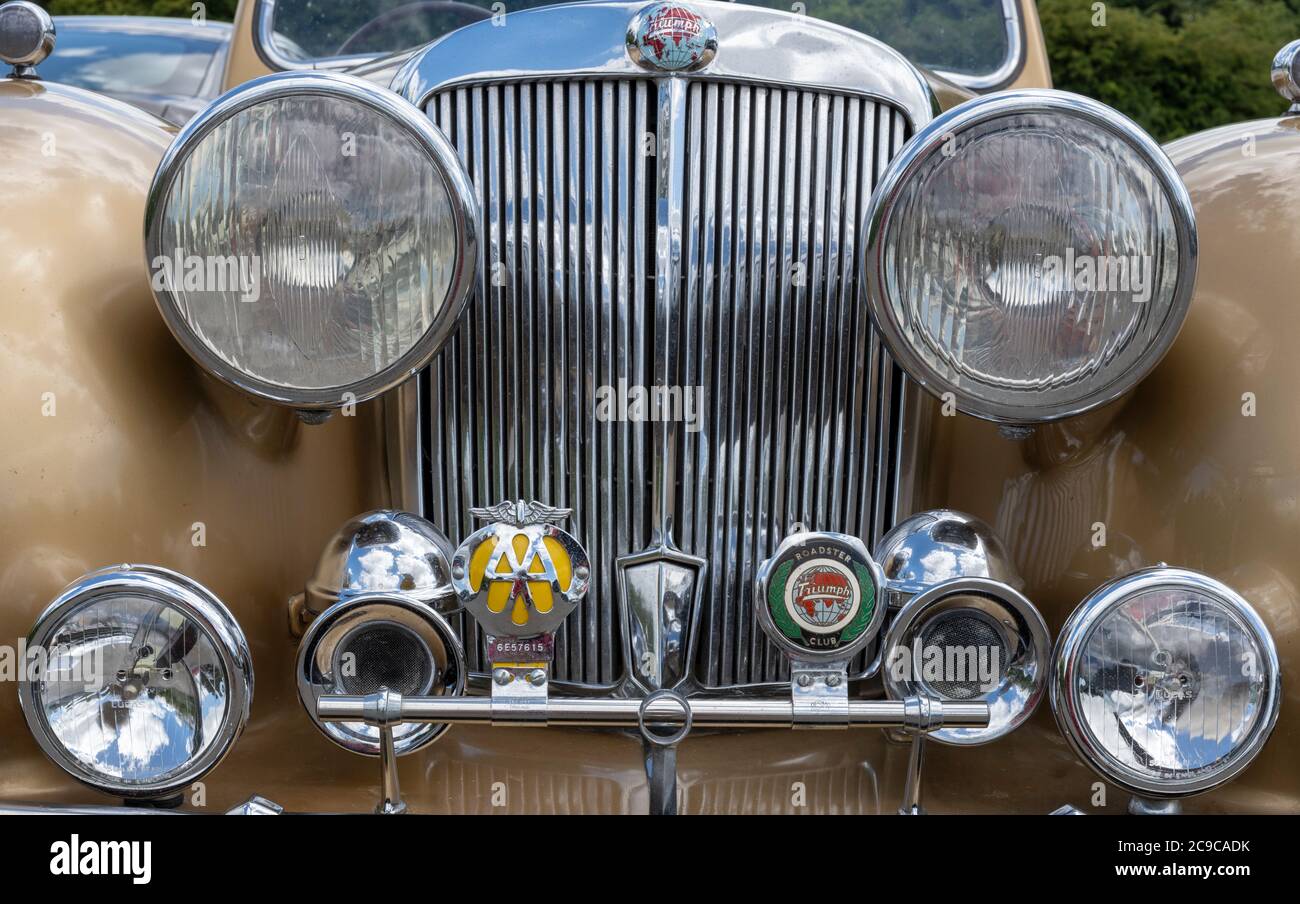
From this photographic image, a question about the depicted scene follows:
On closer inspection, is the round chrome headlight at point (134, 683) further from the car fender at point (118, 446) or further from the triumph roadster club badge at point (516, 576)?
the triumph roadster club badge at point (516, 576)

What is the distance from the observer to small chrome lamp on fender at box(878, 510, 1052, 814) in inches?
69.9

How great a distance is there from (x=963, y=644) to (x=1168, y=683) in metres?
0.26

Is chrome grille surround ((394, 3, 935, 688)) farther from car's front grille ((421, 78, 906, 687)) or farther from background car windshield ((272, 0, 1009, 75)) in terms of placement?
background car windshield ((272, 0, 1009, 75))

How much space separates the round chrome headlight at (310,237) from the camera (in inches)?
70.0

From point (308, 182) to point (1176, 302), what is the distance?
1.10 meters

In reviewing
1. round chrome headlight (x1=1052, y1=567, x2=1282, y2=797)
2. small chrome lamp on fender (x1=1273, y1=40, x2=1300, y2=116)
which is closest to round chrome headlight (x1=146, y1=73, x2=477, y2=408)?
round chrome headlight (x1=1052, y1=567, x2=1282, y2=797)

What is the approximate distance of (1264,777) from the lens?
71.4 inches

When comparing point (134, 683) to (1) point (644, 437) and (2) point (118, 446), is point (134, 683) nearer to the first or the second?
(2) point (118, 446)

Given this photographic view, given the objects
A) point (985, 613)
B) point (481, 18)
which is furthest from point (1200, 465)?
point (481, 18)

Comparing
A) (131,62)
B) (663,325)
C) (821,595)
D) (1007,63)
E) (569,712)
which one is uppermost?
(131,62)

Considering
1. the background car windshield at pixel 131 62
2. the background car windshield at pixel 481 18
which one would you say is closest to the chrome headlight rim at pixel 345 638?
the background car windshield at pixel 481 18

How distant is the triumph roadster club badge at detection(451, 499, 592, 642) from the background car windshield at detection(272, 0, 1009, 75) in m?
1.42

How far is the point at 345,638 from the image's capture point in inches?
69.7

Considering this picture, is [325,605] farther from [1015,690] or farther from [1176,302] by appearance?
[1176,302]
